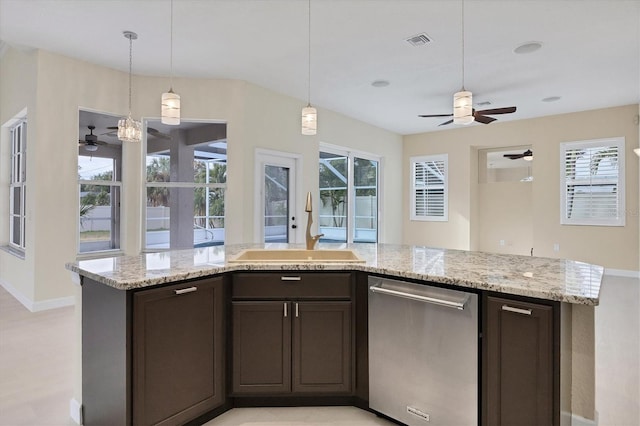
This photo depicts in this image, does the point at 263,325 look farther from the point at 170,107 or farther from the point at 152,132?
the point at 152,132

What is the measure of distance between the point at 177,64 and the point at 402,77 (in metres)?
2.98

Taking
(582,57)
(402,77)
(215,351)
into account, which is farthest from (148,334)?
(582,57)

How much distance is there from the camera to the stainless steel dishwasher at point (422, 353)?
1.79 m

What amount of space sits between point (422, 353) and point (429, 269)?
0.45m

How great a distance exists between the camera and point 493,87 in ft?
18.1

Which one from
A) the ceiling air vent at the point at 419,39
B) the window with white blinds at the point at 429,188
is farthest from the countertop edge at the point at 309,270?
the window with white blinds at the point at 429,188

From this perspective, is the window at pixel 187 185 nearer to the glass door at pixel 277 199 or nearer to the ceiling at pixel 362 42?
the glass door at pixel 277 199

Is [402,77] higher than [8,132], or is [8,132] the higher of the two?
[402,77]

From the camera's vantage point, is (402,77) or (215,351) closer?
(215,351)

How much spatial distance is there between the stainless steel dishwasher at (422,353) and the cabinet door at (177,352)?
91cm

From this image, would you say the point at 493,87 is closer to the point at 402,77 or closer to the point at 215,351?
the point at 402,77

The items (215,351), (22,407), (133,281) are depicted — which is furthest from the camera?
(22,407)

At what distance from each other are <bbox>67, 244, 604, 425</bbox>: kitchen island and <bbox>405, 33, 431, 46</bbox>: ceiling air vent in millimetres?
2511

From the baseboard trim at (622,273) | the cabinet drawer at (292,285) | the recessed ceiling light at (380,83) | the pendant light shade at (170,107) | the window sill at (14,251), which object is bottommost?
the baseboard trim at (622,273)
